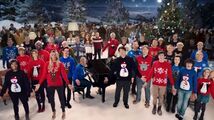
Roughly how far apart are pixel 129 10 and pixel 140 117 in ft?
126

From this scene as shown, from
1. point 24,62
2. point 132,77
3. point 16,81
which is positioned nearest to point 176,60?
point 132,77

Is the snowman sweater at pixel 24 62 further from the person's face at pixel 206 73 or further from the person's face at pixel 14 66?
the person's face at pixel 206 73

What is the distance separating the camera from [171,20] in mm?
12930

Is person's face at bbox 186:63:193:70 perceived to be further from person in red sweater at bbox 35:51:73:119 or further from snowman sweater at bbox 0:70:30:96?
snowman sweater at bbox 0:70:30:96

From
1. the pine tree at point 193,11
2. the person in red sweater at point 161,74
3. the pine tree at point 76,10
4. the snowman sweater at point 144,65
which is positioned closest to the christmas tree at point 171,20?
the snowman sweater at point 144,65

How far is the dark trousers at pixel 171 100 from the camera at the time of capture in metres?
7.95

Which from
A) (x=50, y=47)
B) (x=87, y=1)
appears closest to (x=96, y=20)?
(x=87, y=1)

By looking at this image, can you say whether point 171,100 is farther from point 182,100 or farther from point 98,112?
point 98,112

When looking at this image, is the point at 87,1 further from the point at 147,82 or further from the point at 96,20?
the point at 147,82

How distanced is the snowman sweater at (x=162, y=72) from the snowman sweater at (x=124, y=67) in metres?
0.63

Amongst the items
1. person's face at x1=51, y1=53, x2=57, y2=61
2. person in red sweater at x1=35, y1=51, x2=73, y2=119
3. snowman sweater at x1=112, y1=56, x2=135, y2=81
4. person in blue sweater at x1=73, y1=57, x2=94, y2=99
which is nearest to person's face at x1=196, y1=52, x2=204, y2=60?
snowman sweater at x1=112, y1=56, x2=135, y2=81

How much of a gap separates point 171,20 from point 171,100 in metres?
5.59

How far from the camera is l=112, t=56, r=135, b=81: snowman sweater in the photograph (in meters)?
8.02

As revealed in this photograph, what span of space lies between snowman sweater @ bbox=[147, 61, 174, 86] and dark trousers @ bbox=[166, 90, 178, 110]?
49 centimetres
